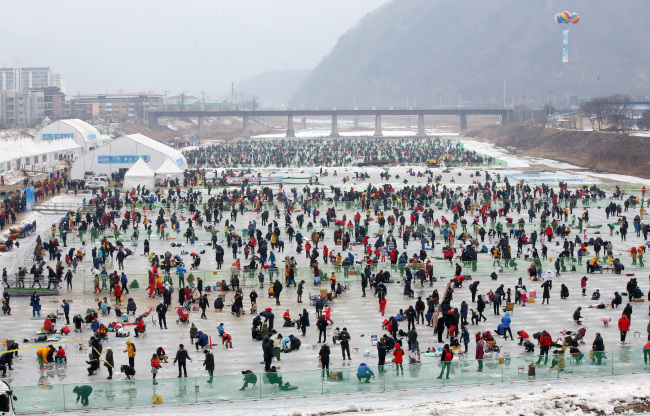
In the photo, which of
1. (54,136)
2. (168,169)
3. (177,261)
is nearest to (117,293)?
(177,261)

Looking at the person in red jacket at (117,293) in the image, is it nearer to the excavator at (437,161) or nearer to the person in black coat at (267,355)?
the person in black coat at (267,355)

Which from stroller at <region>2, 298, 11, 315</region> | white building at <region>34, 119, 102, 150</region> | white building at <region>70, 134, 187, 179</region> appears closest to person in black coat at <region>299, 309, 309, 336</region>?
stroller at <region>2, 298, 11, 315</region>

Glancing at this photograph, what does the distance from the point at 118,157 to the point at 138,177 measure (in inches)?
361

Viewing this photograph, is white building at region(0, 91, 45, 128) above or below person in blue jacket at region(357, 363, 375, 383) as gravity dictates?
above

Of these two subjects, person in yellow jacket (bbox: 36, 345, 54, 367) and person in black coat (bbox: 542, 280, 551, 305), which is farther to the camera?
person in black coat (bbox: 542, 280, 551, 305)

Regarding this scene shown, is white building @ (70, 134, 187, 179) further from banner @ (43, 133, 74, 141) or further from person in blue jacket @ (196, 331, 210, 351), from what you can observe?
person in blue jacket @ (196, 331, 210, 351)

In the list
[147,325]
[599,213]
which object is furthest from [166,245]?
[599,213]

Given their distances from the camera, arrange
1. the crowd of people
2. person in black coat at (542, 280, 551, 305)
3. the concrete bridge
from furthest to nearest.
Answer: the concrete bridge, person in black coat at (542, 280, 551, 305), the crowd of people

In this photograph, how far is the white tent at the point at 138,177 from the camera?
53756mm

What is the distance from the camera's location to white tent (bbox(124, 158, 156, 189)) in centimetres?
5376

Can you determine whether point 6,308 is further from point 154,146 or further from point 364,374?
point 154,146

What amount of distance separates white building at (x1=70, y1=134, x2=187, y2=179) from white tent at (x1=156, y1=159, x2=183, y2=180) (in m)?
3.86

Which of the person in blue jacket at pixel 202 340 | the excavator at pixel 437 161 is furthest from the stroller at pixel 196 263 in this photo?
the excavator at pixel 437 161

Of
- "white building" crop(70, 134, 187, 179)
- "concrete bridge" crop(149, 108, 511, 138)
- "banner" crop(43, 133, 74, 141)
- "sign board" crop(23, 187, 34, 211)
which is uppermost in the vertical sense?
"concrete bridge" crop(149, 108, 511, 138)
